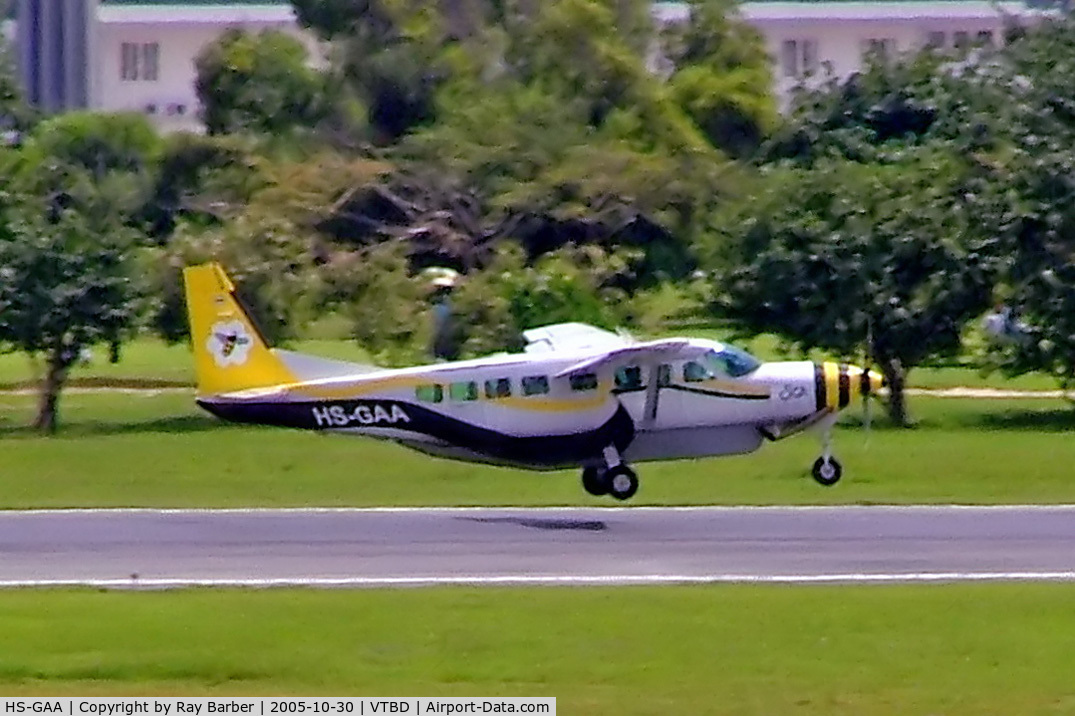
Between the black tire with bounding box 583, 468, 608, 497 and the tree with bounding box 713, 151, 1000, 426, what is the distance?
10.8 m

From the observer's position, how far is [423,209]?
48188mm

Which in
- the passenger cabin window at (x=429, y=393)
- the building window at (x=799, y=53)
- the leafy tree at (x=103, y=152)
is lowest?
the leafy tree at (x=103, y=152)

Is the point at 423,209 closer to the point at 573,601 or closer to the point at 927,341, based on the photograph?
the point at 927,341

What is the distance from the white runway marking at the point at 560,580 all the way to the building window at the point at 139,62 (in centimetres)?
7860

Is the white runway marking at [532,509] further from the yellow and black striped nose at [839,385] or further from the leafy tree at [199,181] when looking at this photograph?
the leafy tree at [199,181]

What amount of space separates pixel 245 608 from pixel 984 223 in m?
22.9

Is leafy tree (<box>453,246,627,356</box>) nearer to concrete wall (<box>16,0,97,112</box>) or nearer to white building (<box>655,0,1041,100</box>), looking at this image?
concrete wall (<box>16,0,97,112</box>)

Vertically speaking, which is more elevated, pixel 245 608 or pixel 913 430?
pixel 245 608

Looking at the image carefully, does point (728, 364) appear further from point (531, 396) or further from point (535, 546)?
point (535, 546)

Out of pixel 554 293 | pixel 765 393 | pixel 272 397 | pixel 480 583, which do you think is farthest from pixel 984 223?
pixel 480 583

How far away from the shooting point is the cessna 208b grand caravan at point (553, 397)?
28359mm

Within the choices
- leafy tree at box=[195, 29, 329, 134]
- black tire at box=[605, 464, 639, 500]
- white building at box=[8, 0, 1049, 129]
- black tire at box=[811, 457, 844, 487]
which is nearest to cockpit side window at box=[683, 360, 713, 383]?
black tire at box=[605, 464, 639, 500]

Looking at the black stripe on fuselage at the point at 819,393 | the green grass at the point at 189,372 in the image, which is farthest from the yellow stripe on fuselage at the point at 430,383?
the green grass at the point at 189,372

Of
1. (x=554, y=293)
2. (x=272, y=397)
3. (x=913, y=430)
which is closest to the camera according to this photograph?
(x=272, y=397)
